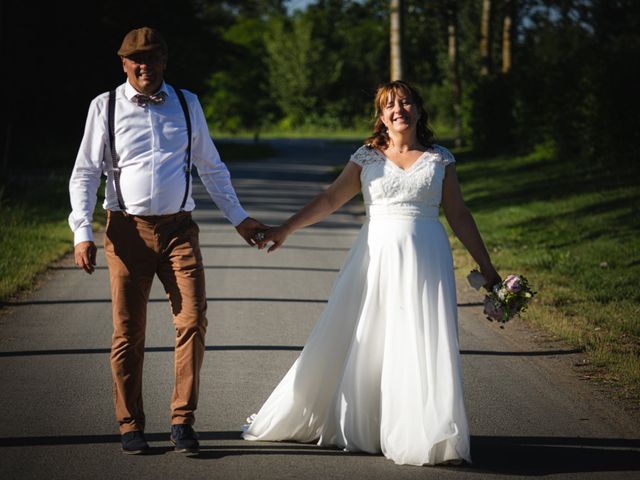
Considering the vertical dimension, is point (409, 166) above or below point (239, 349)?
above

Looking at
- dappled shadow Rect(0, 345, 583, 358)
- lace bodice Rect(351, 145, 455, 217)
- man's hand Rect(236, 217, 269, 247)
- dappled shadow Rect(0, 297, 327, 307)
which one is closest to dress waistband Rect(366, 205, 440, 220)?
lace bodice Rect(351, 145, 455, 217)

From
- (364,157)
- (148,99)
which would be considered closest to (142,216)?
(148,99)

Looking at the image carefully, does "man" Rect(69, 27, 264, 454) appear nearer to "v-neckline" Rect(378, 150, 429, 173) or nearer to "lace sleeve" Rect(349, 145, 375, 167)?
"lace sleeve" Rect(349, 145, 375, 167)

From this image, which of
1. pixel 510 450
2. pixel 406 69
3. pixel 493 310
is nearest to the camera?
pixel 510 450

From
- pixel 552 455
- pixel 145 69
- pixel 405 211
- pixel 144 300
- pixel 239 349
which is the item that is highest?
pixel 145 69

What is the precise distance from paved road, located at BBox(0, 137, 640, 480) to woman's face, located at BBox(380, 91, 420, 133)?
1.83 metres

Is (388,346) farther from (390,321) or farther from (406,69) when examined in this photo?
(406,69)

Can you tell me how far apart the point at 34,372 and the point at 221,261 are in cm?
615

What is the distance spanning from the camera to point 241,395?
6.91m

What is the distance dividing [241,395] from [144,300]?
5.00 feet

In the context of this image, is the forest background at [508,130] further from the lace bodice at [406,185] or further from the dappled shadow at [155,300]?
the lace bodice at [406,185]

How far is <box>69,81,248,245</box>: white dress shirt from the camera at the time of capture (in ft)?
18.0

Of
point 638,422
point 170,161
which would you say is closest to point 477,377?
point 638,422

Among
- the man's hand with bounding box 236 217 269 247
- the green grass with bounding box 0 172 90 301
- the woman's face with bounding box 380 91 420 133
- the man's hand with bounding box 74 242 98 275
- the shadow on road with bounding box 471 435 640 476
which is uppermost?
the woman's face with bounding box 380 91 420 133
